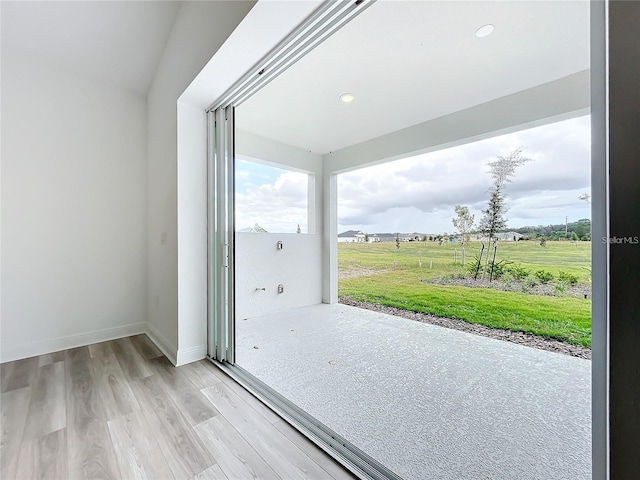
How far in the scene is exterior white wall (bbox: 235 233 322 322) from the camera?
11.9ft

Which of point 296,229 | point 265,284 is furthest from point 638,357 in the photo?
point 296,229

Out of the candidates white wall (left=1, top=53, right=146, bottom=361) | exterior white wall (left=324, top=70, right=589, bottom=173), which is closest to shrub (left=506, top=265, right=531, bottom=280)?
exterior white wall (left=324, top=70, right=589, bottom=173)

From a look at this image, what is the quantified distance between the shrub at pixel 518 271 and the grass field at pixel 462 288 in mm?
65

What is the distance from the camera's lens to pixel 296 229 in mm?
4305

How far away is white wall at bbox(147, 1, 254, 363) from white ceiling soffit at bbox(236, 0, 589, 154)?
79cm

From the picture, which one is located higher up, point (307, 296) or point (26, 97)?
point (26, 97)

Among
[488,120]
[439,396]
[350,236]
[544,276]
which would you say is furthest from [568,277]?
[350,236]

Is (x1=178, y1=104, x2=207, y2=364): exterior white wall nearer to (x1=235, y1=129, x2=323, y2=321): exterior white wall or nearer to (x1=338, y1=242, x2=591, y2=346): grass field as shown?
(x1=235, y1=129, x2=323, y2=321): exterior white wall

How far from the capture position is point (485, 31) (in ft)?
6.12

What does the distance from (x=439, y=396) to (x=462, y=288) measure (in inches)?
76.0

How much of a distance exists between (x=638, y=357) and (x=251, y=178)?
12.1ft

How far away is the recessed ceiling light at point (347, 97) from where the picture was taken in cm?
270

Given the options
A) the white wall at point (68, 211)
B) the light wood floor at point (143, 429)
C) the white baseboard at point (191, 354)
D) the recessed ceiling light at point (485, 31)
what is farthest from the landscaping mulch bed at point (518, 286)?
the white wall at point (68, 211)

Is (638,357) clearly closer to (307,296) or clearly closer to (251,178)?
(251,178)
